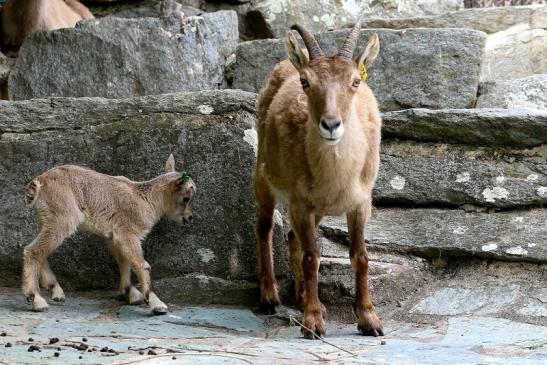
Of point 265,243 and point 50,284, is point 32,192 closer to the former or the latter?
point 50,284

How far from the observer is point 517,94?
9133mm

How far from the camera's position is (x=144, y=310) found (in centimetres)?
712

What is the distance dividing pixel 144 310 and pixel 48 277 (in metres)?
0.76

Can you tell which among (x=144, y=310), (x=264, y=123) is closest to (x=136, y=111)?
(x=264, y=123)

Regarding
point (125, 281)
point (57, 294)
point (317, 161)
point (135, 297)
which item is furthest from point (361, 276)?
point (57, 294)

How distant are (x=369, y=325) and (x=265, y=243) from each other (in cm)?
120

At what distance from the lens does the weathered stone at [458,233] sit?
7.47m

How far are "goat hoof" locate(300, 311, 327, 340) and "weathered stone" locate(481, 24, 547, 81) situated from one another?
14.3ft

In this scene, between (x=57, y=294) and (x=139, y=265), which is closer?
(x=139, y=265)

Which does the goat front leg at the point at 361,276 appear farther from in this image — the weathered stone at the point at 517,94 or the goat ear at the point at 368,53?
the weathered stone at the point at 517,94

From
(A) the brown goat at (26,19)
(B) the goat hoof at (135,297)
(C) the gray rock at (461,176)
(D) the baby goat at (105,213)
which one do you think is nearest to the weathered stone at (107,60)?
(A) the brown goat at (26,19)

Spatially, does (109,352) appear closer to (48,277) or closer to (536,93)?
(48,277)

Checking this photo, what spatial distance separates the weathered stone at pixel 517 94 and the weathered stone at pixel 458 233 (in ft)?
5.12

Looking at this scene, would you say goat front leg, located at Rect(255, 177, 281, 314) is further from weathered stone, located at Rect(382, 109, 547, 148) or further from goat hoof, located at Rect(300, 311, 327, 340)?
weathered stone, located at Rect(382, 109, 547, 148)
